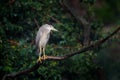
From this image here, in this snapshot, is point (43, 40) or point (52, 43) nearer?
point (43, 40)

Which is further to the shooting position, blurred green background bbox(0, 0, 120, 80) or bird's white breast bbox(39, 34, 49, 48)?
blurred green background bbox(0, 0, 120, 80)

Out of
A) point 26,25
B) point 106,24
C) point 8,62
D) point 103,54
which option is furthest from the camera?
point 106,24

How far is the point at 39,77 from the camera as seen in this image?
11828 millimetres

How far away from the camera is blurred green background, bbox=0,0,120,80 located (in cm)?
1162

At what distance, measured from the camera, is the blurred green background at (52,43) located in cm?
1162

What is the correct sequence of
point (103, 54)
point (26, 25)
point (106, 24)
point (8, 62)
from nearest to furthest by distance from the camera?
point (8, 62)
point (26, 25)
point (103, 54)
point (106, 24)

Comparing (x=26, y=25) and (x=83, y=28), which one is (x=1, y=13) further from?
(x=83, y=28)

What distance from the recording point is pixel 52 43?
12336mm

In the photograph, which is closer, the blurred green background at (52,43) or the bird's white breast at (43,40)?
the bird's white breast at (43,40)

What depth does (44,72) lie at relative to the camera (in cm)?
1159

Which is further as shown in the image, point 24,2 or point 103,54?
point 103,54

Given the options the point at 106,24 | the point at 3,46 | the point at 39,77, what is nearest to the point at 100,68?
the point at 39,77

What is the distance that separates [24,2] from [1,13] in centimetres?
56

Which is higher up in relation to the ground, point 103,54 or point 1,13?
point 1,13
